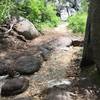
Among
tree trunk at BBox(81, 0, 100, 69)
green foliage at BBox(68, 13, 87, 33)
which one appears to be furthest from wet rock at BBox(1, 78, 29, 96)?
green foliage at BBox(68, 13, 87, 33)

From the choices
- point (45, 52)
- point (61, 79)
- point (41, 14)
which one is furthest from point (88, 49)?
point (41, 14)

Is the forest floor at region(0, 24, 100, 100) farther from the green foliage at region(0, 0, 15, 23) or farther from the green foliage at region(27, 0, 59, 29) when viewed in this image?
the green foliage at region(27, 0, 59, 29)

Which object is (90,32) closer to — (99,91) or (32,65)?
(99,91)

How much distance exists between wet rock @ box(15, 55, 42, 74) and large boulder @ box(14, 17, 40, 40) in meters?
2.49

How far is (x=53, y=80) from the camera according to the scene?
6711 mm

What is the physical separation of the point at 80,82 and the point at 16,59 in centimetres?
Result: 274

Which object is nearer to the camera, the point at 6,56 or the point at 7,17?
the point at 6,56

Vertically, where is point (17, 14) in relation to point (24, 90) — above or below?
above

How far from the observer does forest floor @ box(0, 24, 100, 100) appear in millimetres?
5777

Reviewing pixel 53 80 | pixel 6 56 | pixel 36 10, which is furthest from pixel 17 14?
pixel 53 80

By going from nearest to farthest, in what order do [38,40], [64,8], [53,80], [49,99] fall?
1. [49,99]
2. [53,80]
3. [38,40]
4. [64,8]

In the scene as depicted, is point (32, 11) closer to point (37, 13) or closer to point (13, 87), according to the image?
point (37, 13)

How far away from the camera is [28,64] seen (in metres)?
7.63

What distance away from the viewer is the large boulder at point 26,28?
10445 mm
